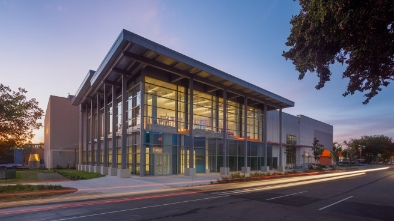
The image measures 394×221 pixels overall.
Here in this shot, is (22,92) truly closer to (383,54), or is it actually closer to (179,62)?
(179,62)

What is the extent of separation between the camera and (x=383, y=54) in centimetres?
1030

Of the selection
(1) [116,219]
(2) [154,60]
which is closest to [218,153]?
(2) [154,60]

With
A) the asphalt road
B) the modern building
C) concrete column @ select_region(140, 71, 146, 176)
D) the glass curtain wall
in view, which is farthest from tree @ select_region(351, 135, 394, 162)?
the asphalt road

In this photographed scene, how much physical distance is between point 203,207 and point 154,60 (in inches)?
841

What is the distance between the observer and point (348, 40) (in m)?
10.6

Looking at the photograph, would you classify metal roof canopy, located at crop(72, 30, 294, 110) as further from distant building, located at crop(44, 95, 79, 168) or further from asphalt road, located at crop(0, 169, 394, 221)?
distant building, located at crop(44, 95, 79, 168)

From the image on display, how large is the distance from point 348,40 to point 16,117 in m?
30.6

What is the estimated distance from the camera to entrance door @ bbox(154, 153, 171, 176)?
3452cm

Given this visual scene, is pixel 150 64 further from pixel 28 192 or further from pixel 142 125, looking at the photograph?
pixel 28 192

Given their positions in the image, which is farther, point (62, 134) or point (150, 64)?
point (62, 134)

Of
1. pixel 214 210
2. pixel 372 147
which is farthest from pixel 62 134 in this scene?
pixel 372 147

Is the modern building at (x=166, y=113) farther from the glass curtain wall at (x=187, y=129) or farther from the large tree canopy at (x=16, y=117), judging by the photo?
the large tree canopy at (x=16, y=117)

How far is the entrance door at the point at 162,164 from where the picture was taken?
113 ft

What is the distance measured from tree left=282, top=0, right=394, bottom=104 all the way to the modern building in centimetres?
1870
